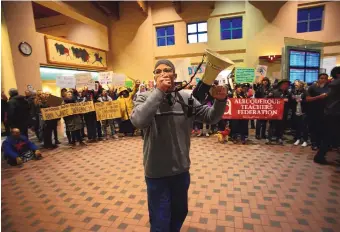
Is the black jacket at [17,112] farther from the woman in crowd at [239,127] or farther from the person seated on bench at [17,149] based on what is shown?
the woman in crowd at [239,127]

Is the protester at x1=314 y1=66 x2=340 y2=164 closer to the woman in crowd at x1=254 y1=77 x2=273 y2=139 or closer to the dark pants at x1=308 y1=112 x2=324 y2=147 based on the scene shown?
the dark pants at x1=308 y1=112 x2=324 y2=147

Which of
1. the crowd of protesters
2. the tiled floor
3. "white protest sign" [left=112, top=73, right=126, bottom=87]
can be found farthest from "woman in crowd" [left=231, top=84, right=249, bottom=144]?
"white protest sign" [left=112, top=73, right=126, bottom=87]

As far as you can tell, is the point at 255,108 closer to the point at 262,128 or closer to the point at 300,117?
the point at 262,128

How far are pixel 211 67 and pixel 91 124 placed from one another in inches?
231

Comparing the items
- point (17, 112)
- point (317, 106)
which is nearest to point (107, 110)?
point (17, 112)

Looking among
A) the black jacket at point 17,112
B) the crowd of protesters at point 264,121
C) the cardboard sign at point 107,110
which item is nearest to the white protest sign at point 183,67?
the crowd of protesters at point 264,121

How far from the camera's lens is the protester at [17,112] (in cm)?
532

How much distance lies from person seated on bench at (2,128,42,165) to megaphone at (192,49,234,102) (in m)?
5.06

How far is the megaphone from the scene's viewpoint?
1.39m

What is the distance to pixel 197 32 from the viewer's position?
1276cm

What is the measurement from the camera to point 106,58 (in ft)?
45.4

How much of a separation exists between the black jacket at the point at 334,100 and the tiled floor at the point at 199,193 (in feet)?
3.49

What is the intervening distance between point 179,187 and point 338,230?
2.04 m

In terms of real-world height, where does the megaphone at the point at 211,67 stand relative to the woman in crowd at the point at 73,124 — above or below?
above
